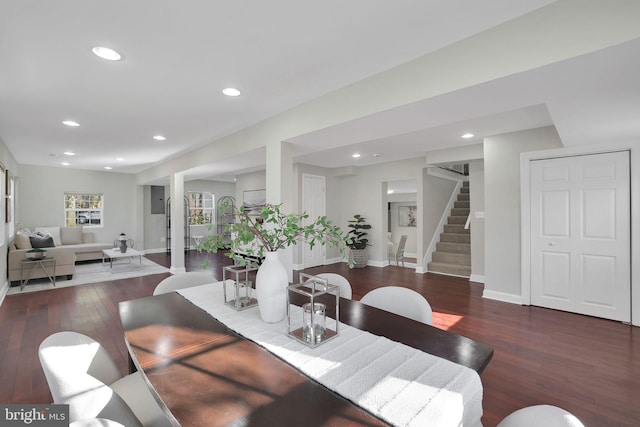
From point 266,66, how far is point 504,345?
3.21m

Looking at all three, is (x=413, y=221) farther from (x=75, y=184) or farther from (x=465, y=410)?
(x=75, y=184)

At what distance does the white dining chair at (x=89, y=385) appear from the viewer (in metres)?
0.93

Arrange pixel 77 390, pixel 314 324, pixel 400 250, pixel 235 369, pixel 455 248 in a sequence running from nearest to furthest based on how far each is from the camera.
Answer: pixel 77 390, pixel 235 369, pixel 314 324, pixel 455 248, pixel 400 250

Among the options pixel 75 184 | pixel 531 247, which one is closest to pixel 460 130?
pixel 531 247

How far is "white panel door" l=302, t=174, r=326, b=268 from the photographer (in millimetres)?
6594

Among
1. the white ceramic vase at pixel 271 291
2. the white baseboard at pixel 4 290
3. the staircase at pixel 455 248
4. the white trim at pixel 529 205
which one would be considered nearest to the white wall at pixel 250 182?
the staircase at pixel 455 248

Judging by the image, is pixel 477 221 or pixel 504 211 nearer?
pixel 504 211

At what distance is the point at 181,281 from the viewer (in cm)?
224

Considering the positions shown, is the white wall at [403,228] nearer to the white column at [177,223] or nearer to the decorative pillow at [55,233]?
the white column at [177,223]

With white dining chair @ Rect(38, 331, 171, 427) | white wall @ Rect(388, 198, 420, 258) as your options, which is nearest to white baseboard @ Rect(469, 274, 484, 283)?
white wall @ Rect(388, 198, 420, 258)

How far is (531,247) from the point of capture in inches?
154

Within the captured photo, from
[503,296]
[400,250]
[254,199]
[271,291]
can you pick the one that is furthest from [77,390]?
[254,199]

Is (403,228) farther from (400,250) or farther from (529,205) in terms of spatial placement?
(529,205)

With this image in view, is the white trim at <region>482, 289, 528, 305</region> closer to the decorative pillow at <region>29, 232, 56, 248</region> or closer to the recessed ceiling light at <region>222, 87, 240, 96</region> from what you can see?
the recessed ceiling light at <region>222, 87, 240, 96</region>
